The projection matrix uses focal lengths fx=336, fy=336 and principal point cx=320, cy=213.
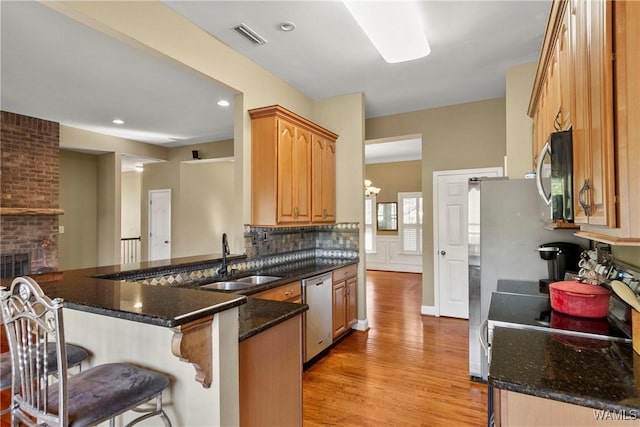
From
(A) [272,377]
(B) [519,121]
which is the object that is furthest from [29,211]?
(B) [519,121]

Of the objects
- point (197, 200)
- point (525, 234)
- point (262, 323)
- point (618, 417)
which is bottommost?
point (618, 417)

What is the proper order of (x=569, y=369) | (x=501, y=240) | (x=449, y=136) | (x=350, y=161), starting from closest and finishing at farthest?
(x=569, y=369)
(x=501, y=240)
(x=350, y=161)
(x=449, y=136)

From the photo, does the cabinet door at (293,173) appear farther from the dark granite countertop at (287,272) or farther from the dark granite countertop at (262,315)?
the dark granite countertop at (262,315)

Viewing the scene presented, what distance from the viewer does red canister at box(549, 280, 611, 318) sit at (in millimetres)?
1639

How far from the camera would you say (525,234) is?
8.77ft

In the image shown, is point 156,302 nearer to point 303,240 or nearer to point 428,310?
point 303,240

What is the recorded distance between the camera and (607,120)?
3.21 feet

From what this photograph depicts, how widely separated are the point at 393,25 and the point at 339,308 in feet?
9.16

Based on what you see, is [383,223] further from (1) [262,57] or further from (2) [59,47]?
(2) [59,47]

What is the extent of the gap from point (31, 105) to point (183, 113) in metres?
1.92

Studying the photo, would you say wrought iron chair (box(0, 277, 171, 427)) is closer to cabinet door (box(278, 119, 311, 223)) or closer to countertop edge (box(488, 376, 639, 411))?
countertop edge (box(488, 376, 639, 411))

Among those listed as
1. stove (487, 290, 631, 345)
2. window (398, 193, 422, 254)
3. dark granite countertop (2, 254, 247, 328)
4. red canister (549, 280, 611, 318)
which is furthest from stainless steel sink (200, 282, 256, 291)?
window (398, 193, 422, 254)

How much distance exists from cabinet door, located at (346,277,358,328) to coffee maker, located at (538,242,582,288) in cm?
205

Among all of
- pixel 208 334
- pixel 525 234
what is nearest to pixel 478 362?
pixel 525 234
